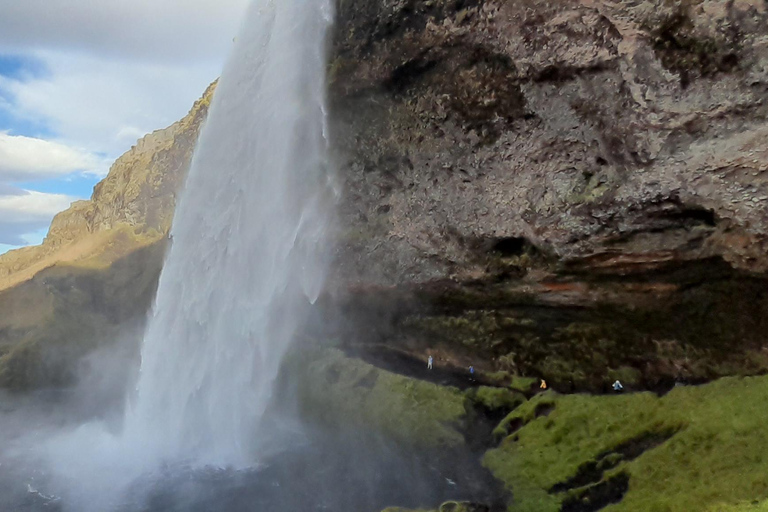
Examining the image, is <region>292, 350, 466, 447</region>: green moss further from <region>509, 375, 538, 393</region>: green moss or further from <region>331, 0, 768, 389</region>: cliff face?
<region>331, 0, 768, 389</region>: cliff face

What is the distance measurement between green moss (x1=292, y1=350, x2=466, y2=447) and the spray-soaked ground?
1.23 metres

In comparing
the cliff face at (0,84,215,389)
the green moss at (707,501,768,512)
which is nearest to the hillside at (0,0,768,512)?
→ the green moss at (707,501,768,512)

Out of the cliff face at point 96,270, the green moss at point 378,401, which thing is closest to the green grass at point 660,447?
the green moss at point 378,401

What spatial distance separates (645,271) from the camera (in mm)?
17984

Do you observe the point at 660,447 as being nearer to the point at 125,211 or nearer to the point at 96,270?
the point at 96,270

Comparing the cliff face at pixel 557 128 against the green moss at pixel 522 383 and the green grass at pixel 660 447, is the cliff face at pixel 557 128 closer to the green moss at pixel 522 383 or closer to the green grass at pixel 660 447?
the green grass at pixel 660 447

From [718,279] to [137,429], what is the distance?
2553 cm

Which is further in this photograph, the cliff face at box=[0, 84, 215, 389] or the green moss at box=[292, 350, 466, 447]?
the cliff face at box=[0, 84, 215, 389]

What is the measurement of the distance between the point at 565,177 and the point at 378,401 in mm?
13891

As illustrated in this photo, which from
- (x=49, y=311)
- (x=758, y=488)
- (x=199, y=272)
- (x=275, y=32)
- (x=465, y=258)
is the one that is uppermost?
(x=275, y=32)

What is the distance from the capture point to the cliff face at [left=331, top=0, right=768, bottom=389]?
47.7 feet

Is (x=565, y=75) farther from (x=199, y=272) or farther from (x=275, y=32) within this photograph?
(x=199, y=272)

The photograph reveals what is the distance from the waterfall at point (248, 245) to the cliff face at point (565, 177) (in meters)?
2.36

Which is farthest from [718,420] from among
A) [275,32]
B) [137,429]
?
[275,32]
